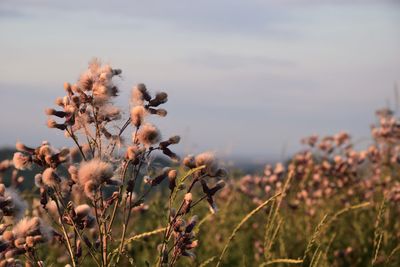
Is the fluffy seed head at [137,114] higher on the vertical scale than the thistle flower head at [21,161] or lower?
higher

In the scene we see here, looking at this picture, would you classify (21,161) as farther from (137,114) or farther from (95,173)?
(137,114)

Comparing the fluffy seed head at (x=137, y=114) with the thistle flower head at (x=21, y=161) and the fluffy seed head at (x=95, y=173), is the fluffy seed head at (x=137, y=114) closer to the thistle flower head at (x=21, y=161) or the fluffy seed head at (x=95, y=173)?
the fluffy seed head at (x=95, y=173)

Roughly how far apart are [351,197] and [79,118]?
562 centimetres

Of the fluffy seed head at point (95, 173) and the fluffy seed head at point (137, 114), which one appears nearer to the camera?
the fluffy seed head at point (95, 173)

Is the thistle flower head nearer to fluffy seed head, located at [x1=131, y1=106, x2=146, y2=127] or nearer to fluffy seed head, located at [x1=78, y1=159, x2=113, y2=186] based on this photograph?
fluffy seed head, located at [x1=78, y1=159, x2=113, y2=186]

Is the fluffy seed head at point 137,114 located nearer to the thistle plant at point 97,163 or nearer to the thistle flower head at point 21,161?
the thistle plant at point 97,163

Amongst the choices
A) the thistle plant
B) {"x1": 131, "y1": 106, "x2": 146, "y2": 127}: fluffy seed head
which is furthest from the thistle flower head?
{"x1": 131, "y1": 106, "x2": 146, "y2": 127}: fluffy seed head

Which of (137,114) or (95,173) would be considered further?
(137,114)

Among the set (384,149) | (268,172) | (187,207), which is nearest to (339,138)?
(384,149)

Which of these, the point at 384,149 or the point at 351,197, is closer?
the point at 351,197

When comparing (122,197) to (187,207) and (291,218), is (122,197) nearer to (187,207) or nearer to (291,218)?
(187,207)

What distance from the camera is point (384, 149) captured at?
8.49 meters

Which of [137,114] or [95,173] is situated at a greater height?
[137,114]

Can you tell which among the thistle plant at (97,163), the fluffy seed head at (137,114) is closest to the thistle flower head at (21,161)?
the thistle plant at (97,163)
